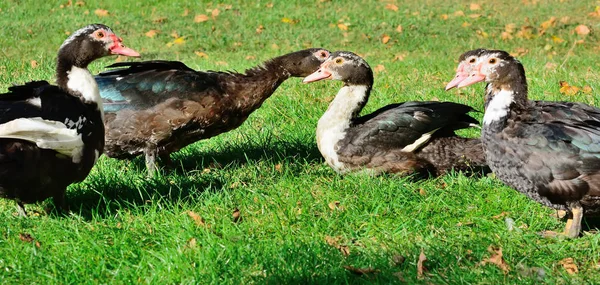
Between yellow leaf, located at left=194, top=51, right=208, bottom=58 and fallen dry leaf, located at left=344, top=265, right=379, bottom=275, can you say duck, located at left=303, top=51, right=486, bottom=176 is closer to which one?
fallen dry leaf, located at left=344, top=265, right=379, bottom=275

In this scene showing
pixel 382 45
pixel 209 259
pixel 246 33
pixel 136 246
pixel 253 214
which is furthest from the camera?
pixel 246 33

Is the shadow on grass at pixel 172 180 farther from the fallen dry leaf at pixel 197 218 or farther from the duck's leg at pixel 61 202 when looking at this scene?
the fallen dry leaf at pixel 197 218

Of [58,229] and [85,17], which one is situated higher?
[58,229]

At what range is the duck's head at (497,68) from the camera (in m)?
4.46

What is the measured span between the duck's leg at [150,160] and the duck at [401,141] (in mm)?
1249

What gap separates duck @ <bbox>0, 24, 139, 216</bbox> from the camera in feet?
13.5

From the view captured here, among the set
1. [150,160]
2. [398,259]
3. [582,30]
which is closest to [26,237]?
[150,160]

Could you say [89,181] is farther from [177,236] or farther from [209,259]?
[209,259]

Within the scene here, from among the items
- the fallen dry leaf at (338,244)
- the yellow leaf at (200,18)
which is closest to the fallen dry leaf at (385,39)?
the yellow leaf at (200,18)

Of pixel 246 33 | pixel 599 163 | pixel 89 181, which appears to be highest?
pixel 599 163

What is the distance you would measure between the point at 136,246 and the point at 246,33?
838 centimetres

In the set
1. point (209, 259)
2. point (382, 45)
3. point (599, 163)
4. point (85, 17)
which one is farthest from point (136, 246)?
point (85, 17)

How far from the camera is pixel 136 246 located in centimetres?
394

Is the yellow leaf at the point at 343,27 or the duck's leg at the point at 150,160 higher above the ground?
the duck's leg at the point at 150,160
